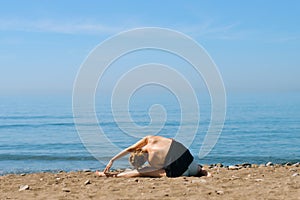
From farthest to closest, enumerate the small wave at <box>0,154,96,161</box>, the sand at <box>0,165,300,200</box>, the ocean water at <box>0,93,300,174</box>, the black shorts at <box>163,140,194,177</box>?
the small wave at <box>0,154,96,161</box>
the ocean water at <box>0,93,300,174</box>
the black shorts at <box>163,140,194,177</box>
the sand at <box>0,165,300,200</box>

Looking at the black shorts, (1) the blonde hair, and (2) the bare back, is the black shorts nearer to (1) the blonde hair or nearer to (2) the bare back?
(2) the bare back

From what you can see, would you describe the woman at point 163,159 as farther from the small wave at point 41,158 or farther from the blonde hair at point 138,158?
the small wave at point 41,158

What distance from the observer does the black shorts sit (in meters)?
9.10

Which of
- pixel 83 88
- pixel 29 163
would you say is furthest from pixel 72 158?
pixel 83 88

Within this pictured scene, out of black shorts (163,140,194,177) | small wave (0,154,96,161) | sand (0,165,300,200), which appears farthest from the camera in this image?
small wave (0,154,96,161)

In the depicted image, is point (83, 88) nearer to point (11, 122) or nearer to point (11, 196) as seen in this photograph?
point (11, 196)

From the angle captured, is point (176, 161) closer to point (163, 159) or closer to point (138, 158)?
point (163, 159)

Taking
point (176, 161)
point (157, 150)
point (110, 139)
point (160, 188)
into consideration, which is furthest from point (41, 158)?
point (160, 188)

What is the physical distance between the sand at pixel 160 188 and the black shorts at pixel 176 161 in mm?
349

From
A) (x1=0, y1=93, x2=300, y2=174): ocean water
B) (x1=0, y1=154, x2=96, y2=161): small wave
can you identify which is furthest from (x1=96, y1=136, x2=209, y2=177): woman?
(x1=0, y1=154, x2=96, y2=161): small wave

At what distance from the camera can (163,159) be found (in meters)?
9.12

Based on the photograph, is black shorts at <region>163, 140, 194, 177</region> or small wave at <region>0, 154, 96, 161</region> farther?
small wave at <region>0, 154, 96, 161</region>

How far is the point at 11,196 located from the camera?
7.43m

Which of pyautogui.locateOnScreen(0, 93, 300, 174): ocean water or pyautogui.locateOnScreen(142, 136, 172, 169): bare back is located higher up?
pyautogui.locateOnScreen(142, 136, 172, 169): bare back
